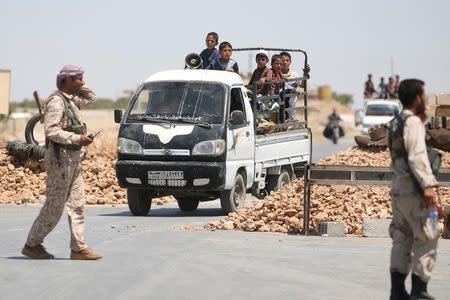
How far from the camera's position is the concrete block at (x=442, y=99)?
80.4 ft

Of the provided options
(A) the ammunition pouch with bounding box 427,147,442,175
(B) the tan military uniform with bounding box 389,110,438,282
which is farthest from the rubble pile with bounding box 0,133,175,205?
(B) the tan military uniform with bounding box 389,110,438,282

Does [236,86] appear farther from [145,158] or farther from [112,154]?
[112,154]

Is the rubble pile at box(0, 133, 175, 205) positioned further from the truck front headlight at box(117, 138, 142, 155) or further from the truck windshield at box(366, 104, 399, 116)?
the truck windshield at box(366, 104, 399, 116)

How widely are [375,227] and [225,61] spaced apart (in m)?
7.46

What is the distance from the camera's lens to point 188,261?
14.4m

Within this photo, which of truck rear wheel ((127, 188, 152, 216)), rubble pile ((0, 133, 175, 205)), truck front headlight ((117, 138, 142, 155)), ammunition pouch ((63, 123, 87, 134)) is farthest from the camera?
rubble pile ((0, 133, 175, 205))

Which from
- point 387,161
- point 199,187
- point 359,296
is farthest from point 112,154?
point 359,296

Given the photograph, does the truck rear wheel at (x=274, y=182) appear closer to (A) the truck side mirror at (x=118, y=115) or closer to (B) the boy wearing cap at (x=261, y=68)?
(B) the boy wearing cap at (x=261, y=68)

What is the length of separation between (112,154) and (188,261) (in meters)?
23.4

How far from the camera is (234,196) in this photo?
22.1 metres

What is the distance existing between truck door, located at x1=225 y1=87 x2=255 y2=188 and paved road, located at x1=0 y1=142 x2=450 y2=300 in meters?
2.71

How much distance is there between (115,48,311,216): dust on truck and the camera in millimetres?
21359

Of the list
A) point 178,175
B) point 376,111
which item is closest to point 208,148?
point 178,175

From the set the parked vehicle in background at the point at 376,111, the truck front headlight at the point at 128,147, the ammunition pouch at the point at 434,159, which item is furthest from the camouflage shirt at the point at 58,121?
the parked vehicle in background at the point at 376,111
